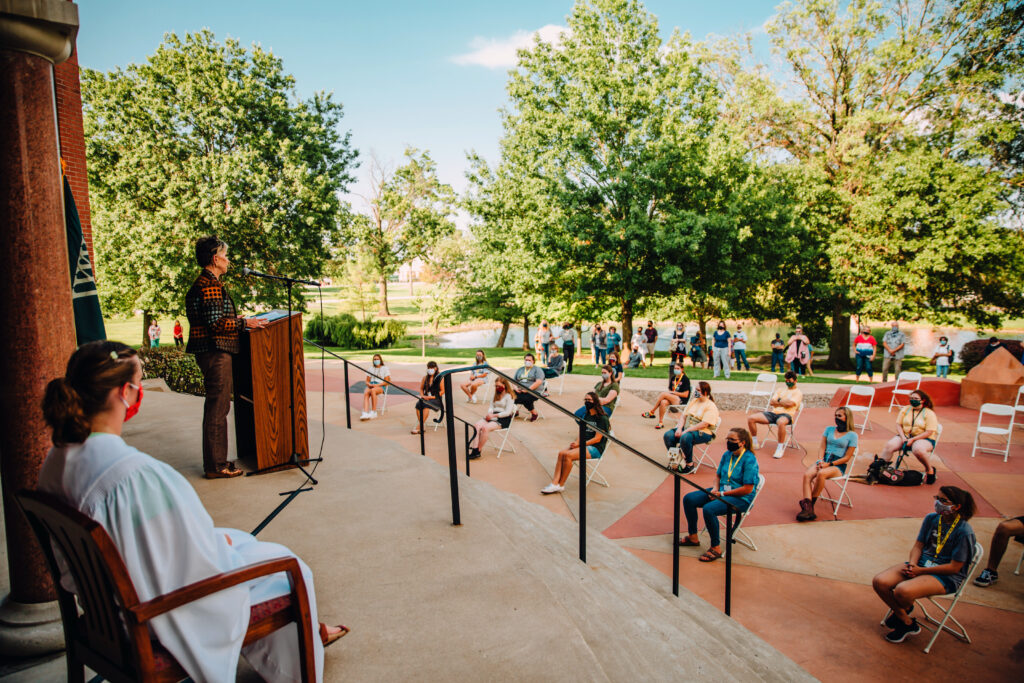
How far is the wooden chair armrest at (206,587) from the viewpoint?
173 cm

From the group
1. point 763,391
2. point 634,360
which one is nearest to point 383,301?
point 634,360

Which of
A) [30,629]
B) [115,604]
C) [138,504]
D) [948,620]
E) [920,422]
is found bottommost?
[948,620]

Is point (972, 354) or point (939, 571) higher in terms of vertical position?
point (939, 571)

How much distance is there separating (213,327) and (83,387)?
2.57 metres

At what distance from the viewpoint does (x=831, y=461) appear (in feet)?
24.5

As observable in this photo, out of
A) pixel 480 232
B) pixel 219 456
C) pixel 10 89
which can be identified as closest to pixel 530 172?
pixel 480 232

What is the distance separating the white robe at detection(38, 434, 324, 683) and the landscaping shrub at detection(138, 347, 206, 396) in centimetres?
1117

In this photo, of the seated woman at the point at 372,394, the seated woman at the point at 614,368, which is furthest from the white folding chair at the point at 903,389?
the seated woman at the point at 372,394

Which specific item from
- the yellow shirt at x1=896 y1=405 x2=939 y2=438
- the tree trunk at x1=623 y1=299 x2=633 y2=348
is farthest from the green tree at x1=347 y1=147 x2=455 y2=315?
the yellow shirt at x1=896 y1=405 x2=939 y2=438

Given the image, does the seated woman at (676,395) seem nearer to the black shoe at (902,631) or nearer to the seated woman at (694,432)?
the seated woman at (694,432)

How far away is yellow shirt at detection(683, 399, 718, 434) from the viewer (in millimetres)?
8836

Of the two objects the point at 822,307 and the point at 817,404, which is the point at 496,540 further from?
the point at 822,307

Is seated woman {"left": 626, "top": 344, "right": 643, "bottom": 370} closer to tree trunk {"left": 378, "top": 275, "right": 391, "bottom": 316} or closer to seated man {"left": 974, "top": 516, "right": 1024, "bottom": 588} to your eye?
seated man {"left": 974, "top": 516, "right": 1024, "bottom": 588}

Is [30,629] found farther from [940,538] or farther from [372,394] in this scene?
[372,394]
